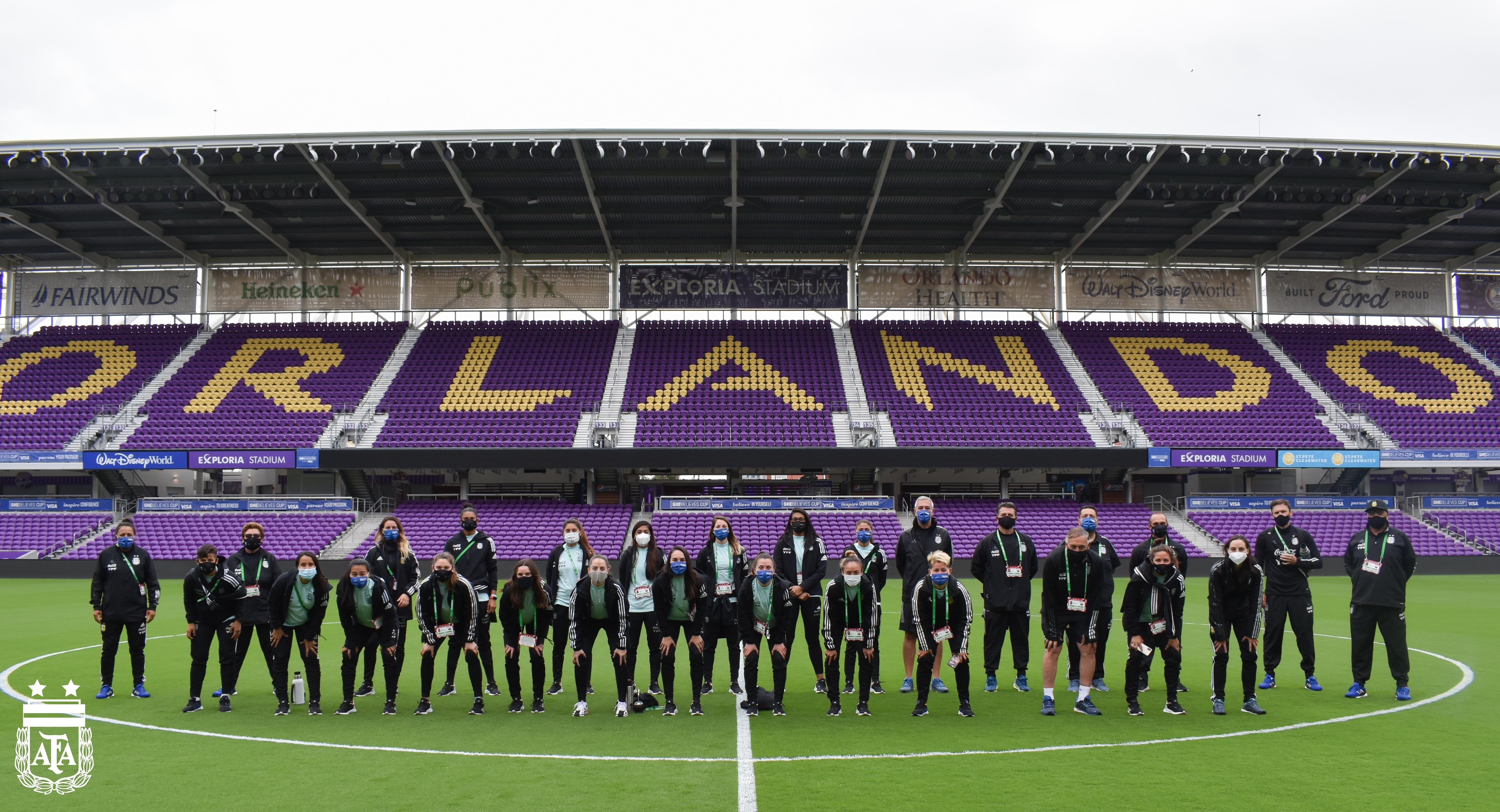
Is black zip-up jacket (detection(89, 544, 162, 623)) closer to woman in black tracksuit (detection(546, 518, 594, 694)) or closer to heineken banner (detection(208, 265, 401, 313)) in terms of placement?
woman in black tracksuit (detection(546, 518, 594, 694))

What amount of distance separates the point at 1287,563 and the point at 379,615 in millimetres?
10253

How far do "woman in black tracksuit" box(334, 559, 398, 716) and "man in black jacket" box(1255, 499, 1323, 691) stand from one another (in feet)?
32.4

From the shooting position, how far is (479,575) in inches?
457

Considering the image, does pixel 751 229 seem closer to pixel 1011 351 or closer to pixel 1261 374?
pixel 1011 351

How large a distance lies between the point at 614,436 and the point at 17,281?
28002 mm

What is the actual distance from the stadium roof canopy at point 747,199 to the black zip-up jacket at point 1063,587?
21965 mm

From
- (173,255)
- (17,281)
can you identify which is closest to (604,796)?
(173,255)

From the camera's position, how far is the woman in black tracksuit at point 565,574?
34.4ft

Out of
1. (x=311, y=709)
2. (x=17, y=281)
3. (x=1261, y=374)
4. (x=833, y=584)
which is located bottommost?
(x=311, y=709)

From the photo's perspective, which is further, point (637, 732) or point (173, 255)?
point (173, 255)

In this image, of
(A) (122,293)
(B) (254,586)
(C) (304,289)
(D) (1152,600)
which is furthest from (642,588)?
(A) (122,293)

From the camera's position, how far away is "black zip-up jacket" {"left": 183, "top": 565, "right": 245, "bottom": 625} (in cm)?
1058

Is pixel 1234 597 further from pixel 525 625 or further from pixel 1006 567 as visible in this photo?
pixel 525 625

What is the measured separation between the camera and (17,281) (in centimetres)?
4106
